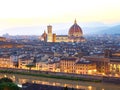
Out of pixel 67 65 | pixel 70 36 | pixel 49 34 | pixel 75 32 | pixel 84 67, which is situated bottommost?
pixel 84 67

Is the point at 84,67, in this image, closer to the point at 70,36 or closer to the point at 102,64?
the point at 102,64

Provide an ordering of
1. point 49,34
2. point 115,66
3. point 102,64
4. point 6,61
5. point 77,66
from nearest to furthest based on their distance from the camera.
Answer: point 115,66 → point 77,66 → point 102,64 → point 6,61 → point 49,34

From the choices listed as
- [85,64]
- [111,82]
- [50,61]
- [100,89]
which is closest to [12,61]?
[50,61]

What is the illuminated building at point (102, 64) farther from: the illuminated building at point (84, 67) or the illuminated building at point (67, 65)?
the illuminated building at point (67, 65)

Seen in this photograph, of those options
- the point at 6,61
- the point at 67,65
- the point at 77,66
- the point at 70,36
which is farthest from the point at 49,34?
the point at 77,66

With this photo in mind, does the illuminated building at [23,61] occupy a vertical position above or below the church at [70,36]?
below

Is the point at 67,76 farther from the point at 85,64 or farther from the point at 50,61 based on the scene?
the point at 50,61

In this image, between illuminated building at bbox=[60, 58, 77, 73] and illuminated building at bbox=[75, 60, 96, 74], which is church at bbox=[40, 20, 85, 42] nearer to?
illuminated building at bbox=[60, 58, 77, 73]

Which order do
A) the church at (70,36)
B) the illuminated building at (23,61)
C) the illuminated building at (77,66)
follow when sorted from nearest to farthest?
1. the illuminated building at (77,66)
2. the illuminated building at (23,61)
3. the church at (70,36)

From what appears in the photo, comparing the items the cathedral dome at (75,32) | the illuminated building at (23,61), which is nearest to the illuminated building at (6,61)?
the illuminated building at (23,61)

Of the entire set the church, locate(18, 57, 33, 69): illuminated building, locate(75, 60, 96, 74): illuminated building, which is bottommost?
locate(75, 60, 96, 74): illuminated building

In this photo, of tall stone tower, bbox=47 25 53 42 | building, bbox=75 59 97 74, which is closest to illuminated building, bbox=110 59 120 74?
building, bbox=75 59 97 74
